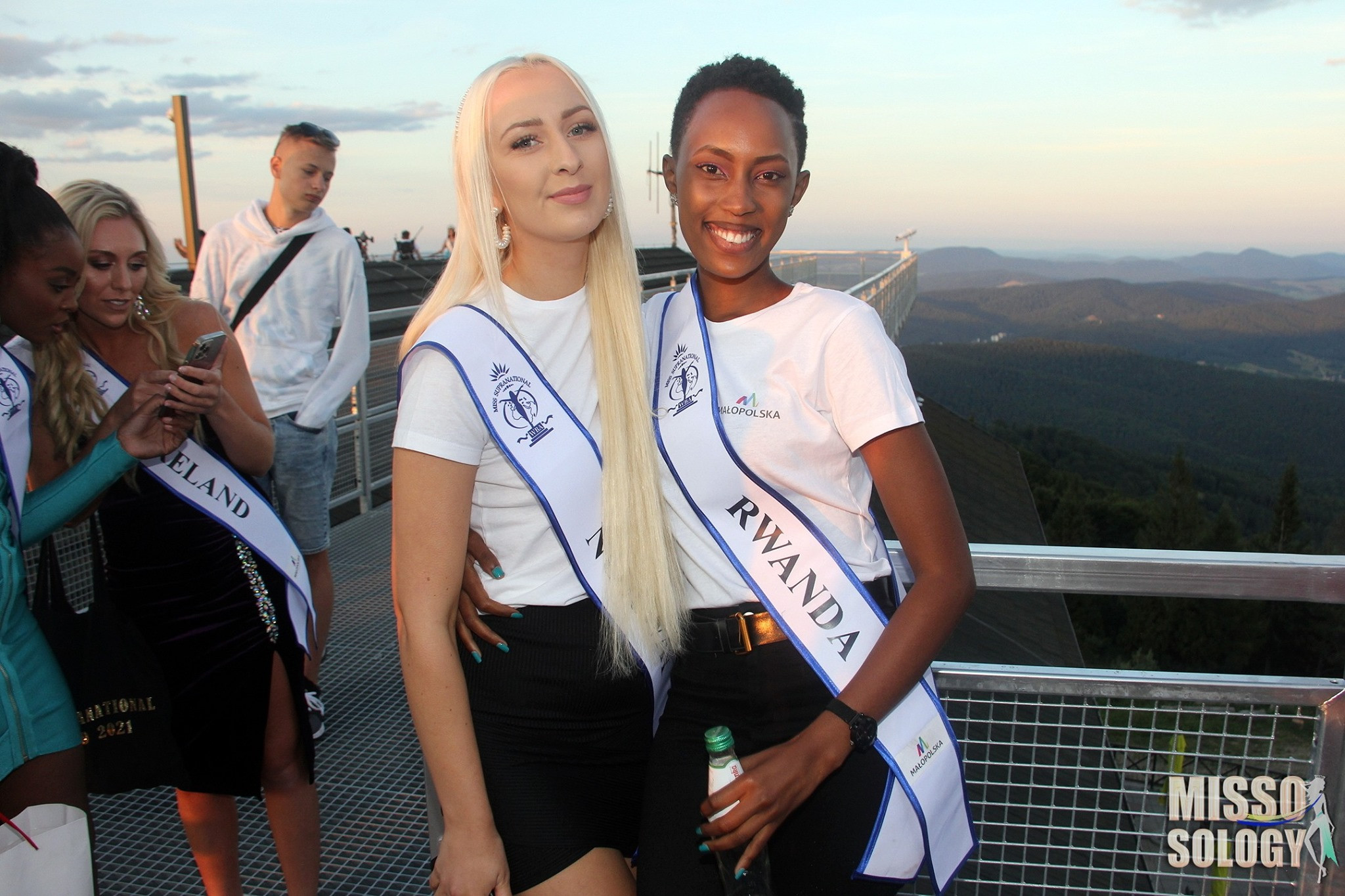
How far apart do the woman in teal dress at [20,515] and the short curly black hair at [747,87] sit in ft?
3.79

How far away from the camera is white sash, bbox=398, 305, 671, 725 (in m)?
1.59

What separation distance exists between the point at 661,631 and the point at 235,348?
4.69ft

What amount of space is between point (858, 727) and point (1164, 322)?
132718 millimetres

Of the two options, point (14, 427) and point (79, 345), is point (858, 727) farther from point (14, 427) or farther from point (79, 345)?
point (79, 345)

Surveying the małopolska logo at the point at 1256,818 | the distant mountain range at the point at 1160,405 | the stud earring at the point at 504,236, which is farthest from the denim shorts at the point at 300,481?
the distant mountain range at the point at 1160,405

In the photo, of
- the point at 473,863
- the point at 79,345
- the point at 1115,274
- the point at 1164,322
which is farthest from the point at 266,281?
the point at 1115,274

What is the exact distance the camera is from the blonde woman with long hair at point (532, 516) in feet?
5.11

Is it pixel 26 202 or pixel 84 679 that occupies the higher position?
pixel 26 202

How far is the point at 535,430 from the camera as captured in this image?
5.34 feet

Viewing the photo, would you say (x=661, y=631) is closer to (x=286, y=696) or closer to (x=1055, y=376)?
(x=286, y=696)

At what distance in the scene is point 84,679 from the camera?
192 centimetres

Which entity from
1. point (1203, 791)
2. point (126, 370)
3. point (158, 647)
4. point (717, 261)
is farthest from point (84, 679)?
point (1203, 791)

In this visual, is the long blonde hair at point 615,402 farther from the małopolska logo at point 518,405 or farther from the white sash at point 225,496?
the white sash at point 225,496

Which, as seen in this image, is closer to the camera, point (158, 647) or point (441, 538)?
point (441, 538)
